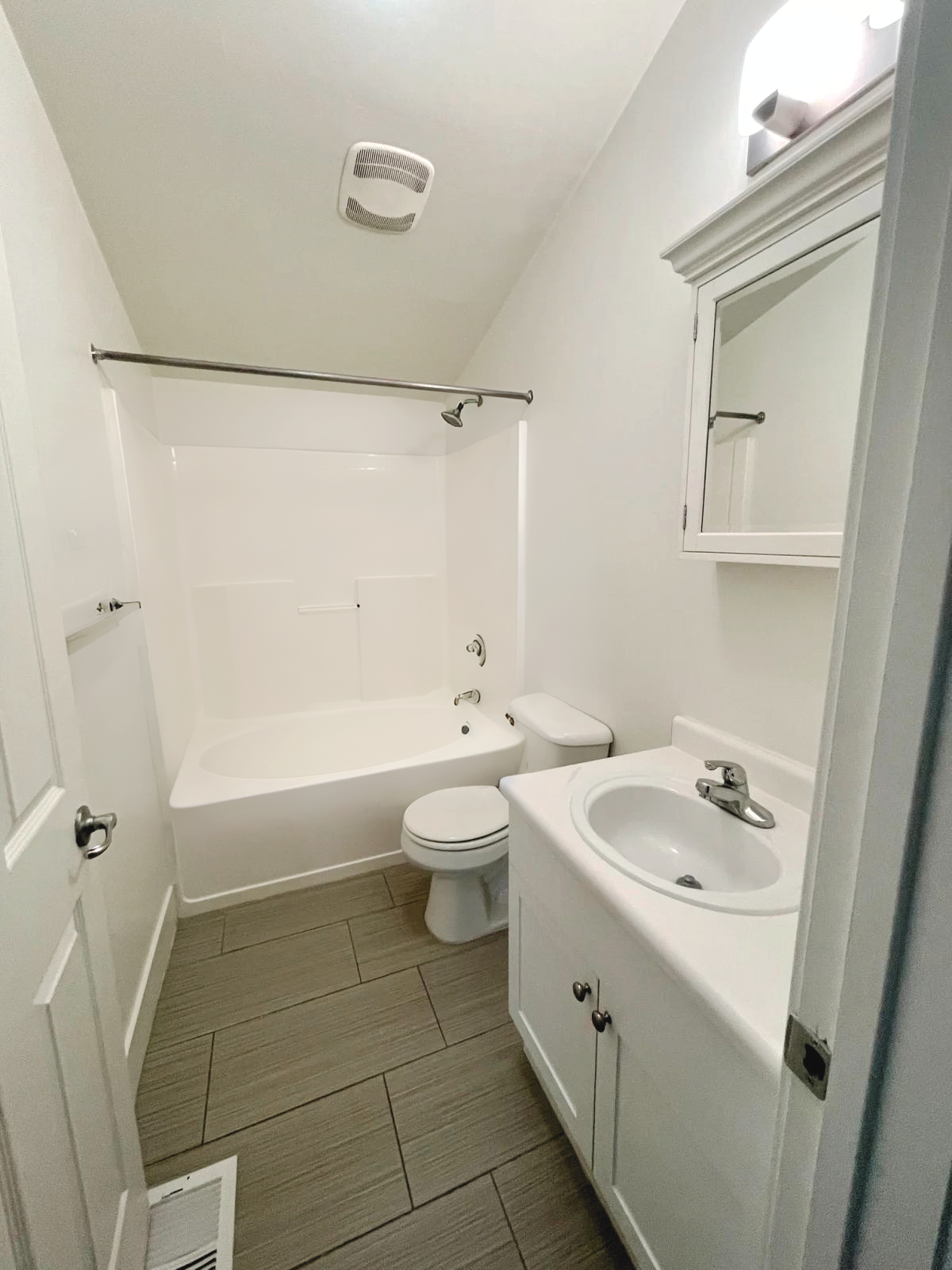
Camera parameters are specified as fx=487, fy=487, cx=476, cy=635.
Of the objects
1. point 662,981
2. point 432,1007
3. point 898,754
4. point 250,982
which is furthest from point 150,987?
point 898,754

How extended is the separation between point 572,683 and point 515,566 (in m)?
0.62

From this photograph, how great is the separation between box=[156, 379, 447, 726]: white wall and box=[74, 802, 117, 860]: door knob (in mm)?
2007

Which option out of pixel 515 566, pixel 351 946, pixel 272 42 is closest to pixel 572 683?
pixel 515 566

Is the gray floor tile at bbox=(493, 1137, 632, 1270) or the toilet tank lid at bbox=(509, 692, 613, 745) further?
the toilet tank lid at bbox=(509, 692, 613, 745)

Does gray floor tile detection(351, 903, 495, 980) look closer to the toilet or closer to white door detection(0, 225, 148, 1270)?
the toilet

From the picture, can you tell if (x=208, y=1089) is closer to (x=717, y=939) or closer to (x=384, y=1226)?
(x=384, y=1226)

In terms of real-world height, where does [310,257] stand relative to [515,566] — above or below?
above

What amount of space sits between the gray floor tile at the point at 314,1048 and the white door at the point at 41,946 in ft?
1.43

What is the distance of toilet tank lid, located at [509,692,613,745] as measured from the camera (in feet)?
5.46

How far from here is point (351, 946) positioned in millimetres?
1774

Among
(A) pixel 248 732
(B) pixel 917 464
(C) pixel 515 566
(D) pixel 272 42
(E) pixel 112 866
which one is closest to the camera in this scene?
(B) pixel 917 464

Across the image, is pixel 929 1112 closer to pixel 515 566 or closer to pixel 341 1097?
pixel 341 1097

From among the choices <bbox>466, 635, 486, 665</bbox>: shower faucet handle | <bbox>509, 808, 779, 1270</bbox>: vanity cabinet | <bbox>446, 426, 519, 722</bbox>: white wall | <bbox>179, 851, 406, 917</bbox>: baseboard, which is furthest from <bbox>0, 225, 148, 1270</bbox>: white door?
<bbox>466, 635, 486, 665</bbox>: shower faucet handle

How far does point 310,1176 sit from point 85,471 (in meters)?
1.86
